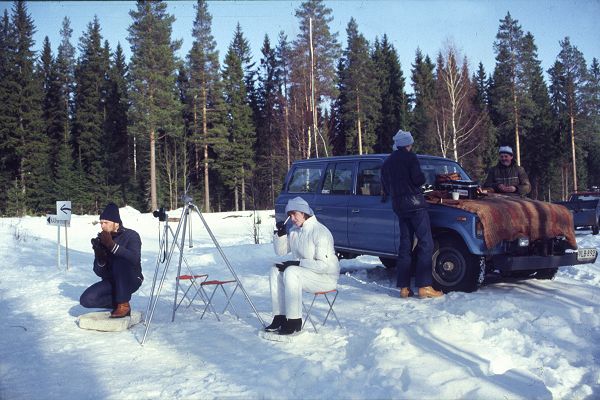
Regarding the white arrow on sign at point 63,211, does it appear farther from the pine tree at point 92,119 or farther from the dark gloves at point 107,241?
the pine tree at point 92,119

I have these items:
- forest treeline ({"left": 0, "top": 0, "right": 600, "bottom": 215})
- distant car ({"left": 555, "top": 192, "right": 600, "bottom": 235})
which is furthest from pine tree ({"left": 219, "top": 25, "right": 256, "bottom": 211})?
distant car ({"left": 555, "top": 192, "right": 600, "bottom": 235})

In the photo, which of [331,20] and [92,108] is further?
[92,108]

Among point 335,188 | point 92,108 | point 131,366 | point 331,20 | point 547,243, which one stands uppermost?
point 331,20

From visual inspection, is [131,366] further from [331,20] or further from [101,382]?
[331,20]

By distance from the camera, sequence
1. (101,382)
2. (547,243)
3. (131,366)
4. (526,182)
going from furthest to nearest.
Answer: (526,182)
(547,243)
(131,366)
(101,382)

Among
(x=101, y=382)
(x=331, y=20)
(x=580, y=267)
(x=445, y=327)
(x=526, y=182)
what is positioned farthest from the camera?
→ (x=331, y=20)

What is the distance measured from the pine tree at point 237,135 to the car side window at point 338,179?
34797 millimetres

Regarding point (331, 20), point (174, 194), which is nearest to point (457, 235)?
point (331, 20)

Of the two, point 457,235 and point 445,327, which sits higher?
point 457,235

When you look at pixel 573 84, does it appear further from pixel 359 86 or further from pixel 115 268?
pixel 115 268

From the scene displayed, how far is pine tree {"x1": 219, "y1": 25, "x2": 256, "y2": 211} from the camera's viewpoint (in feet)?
148

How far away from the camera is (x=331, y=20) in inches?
1304

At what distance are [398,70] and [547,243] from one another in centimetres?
5018

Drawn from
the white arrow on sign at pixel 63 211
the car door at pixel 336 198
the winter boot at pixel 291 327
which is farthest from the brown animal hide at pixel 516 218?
the white arrow on sign at pixel 63 211
